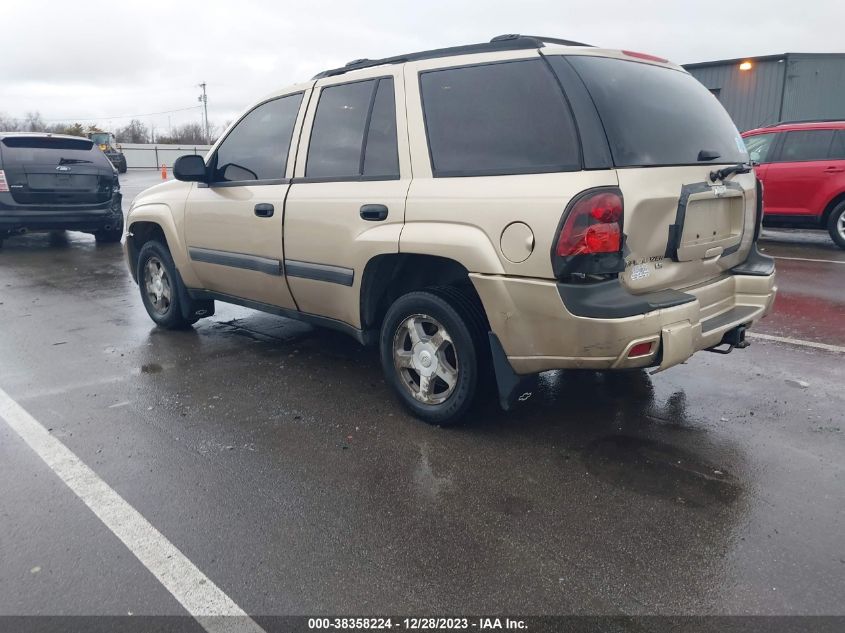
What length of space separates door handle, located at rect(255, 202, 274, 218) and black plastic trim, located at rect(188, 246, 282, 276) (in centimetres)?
30

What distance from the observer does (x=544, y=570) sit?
257cm

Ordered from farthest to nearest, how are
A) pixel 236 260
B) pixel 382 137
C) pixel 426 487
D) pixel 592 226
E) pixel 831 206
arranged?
pixel 831 206
pixel 236 260
pixel 382 137
pixel 426 487
pixel 592 226

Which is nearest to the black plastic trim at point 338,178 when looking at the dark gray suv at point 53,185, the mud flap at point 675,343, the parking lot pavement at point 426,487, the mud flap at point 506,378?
the mud flap at point 506,378

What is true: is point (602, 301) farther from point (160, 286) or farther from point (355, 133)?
point (160, 286)

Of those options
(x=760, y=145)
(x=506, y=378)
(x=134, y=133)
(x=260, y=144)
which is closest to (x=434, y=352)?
(x=506, y=378)

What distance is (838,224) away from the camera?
390 inches

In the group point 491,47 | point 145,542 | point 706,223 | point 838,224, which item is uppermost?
point 491,47

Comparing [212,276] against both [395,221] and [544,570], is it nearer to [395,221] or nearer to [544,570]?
[395,221]

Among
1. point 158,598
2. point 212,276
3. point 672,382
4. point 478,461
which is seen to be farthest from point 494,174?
point 212,276

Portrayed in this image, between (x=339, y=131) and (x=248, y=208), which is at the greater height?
(x=339, y=131)

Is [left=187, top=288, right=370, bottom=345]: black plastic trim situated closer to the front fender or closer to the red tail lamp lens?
the front fender

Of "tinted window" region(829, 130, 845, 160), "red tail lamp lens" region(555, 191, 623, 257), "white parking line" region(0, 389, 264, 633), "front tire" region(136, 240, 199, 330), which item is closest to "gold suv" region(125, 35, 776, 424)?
"red tail lamp lens" region(555, 191, 623, 257)

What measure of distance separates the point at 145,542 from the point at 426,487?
1233 millimetres

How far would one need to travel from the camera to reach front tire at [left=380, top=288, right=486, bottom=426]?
3.60 metres
